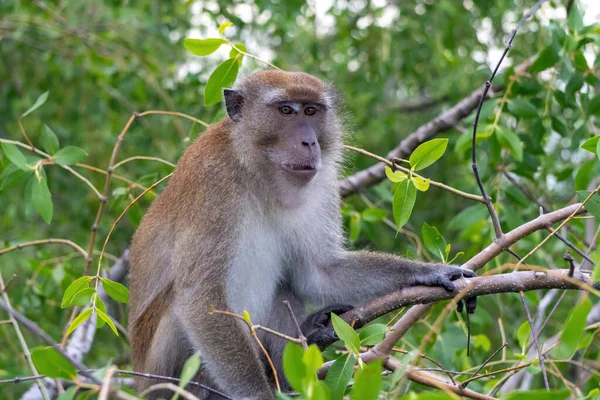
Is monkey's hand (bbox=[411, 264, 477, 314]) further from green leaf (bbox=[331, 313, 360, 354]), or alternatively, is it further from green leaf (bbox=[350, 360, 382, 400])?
green leaf (bbox=[350, 360, 382, 400])

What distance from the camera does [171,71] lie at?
8.96 m

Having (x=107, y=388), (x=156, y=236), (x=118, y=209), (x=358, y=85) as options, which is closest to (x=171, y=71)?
(x=358, y=85)

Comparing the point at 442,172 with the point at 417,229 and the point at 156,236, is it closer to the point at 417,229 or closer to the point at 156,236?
the point at 417,229

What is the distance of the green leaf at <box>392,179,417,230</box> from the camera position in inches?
151

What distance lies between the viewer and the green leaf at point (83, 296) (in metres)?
3.78

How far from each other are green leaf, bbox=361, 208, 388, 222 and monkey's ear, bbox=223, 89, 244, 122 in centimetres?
136

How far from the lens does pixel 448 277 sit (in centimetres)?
442

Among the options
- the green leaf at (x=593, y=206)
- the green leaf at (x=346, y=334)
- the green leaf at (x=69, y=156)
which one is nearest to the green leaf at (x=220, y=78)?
the green leaf at (x=69, y=156)

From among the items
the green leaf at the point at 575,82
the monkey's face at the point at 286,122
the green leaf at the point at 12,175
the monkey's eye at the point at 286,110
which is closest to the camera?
the green leaf at the point at 12,175

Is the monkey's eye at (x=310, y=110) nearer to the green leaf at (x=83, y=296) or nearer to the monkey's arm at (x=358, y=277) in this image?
the monkey's arm at (x=358, y=277)

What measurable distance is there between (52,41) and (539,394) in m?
8.14

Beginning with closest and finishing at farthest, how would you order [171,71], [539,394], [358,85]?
[539,394], [171,71], [358,85]

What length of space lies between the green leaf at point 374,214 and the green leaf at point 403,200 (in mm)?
2066

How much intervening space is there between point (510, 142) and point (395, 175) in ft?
5.72
